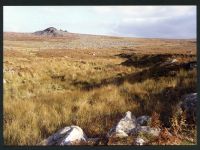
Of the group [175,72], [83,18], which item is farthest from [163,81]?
[83,18]

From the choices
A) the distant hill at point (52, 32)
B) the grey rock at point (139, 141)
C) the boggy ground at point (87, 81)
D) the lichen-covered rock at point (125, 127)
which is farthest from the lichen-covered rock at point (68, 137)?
the distant hill at point (52, 32)

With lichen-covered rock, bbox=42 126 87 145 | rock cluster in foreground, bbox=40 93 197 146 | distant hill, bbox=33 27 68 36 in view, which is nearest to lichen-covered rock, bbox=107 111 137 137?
rock cluster in foreground, bbox=40 93 197 146

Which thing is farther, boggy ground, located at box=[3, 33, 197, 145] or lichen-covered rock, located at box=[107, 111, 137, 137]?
boggy ground, located at box=[3, 33, 197, 145]

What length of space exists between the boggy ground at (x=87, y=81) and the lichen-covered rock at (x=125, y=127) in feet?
0.47

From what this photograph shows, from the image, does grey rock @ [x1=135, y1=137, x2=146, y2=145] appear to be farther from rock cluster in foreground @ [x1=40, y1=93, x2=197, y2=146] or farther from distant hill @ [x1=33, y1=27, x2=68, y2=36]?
distant hill @ [x1=33, y1=27, x2=68, y2=36]

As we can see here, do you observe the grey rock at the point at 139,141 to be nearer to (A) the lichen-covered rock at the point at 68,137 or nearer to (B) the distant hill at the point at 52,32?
(A) the lichen-covered rock at the point at 68,137

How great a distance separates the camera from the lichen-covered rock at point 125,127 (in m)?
5.56

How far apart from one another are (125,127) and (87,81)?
1.00 metres

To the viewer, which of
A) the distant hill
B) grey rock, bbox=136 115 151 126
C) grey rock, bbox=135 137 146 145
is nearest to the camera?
grey rock, bbox=135 137 146 145

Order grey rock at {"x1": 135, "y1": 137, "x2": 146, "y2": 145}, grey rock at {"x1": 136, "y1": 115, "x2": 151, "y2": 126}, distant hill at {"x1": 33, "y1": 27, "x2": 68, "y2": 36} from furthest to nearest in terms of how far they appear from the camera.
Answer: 1. distant hill at {"x1": 33, "y1": 27, "x2": 68, "y2": 36}
2. grey rock at {"x1": 136, "y1": 115, "x2": 151, "y2": 126}
3. grey rock at {"x1": 135, "y1": 137, "x2": 146, "y2": 145}

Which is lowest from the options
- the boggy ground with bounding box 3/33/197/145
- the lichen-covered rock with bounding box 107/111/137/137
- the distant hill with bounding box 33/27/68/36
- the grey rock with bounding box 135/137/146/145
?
the grey rock with bounding box 135/137/146/145

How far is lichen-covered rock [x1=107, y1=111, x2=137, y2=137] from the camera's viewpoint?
556 cm

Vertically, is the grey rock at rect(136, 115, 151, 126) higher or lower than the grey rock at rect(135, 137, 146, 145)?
higher

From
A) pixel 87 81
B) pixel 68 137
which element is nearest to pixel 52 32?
pixel 87 81
